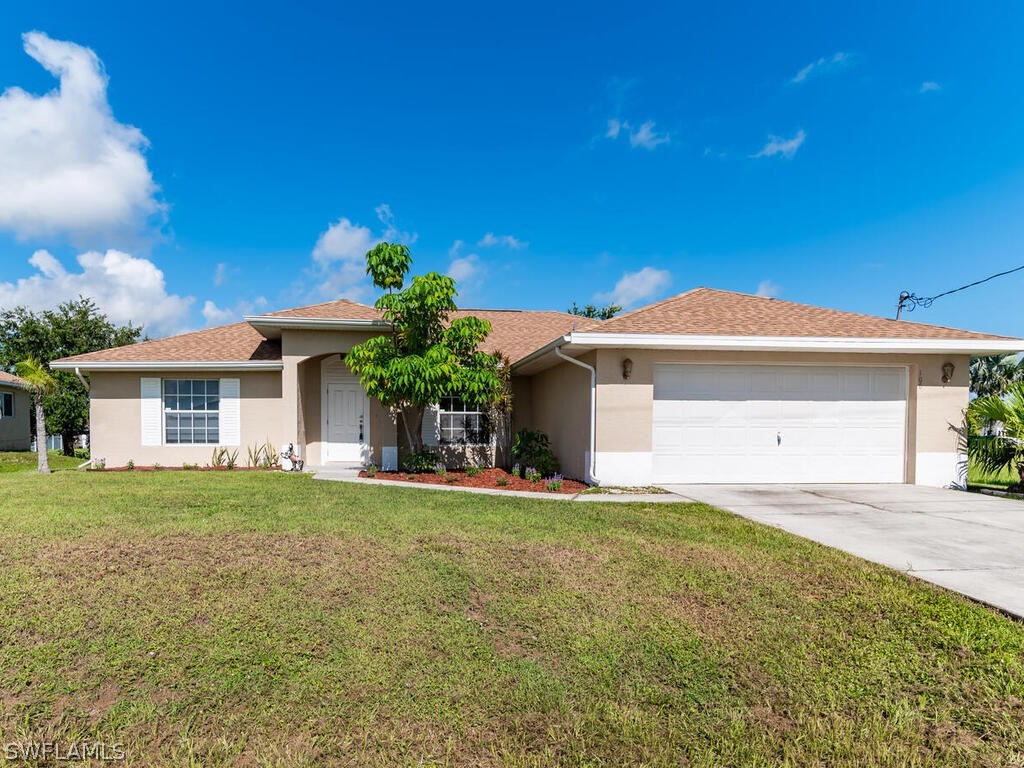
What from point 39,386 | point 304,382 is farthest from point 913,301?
point 39,386

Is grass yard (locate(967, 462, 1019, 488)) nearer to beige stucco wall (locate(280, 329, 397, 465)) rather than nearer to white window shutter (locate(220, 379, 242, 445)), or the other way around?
beige stucco wall (locate(280, 329, 397, 465))

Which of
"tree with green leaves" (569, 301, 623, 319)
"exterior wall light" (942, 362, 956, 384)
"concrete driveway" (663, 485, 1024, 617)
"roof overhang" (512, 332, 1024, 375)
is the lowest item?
"concrete driveway" (663, 485, 1024, 617)

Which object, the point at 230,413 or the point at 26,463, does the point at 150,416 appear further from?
the point at 26,463

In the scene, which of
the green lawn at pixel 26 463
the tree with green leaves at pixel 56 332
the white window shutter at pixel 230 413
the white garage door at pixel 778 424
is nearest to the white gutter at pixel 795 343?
the white garage door at pixel 778 424

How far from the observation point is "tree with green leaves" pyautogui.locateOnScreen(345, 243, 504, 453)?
34.1 feet

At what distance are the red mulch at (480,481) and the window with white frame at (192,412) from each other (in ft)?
15.8

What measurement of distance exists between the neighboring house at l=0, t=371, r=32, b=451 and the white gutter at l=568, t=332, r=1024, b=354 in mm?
24824

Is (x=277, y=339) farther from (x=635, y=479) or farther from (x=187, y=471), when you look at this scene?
(x=635, y=479)

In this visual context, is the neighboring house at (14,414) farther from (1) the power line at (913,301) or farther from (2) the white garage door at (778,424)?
(1) the power line at (913,301)

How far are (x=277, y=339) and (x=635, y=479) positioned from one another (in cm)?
1044

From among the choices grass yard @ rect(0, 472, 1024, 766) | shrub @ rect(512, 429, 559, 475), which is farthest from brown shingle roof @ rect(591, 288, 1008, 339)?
grass yard @ rect(0, 472, 1024, 766)

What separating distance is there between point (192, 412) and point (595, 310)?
97.5 ft

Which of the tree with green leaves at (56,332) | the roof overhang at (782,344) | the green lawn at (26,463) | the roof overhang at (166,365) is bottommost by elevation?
the green lawn at (26,463)

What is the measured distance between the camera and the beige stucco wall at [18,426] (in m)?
21.1
